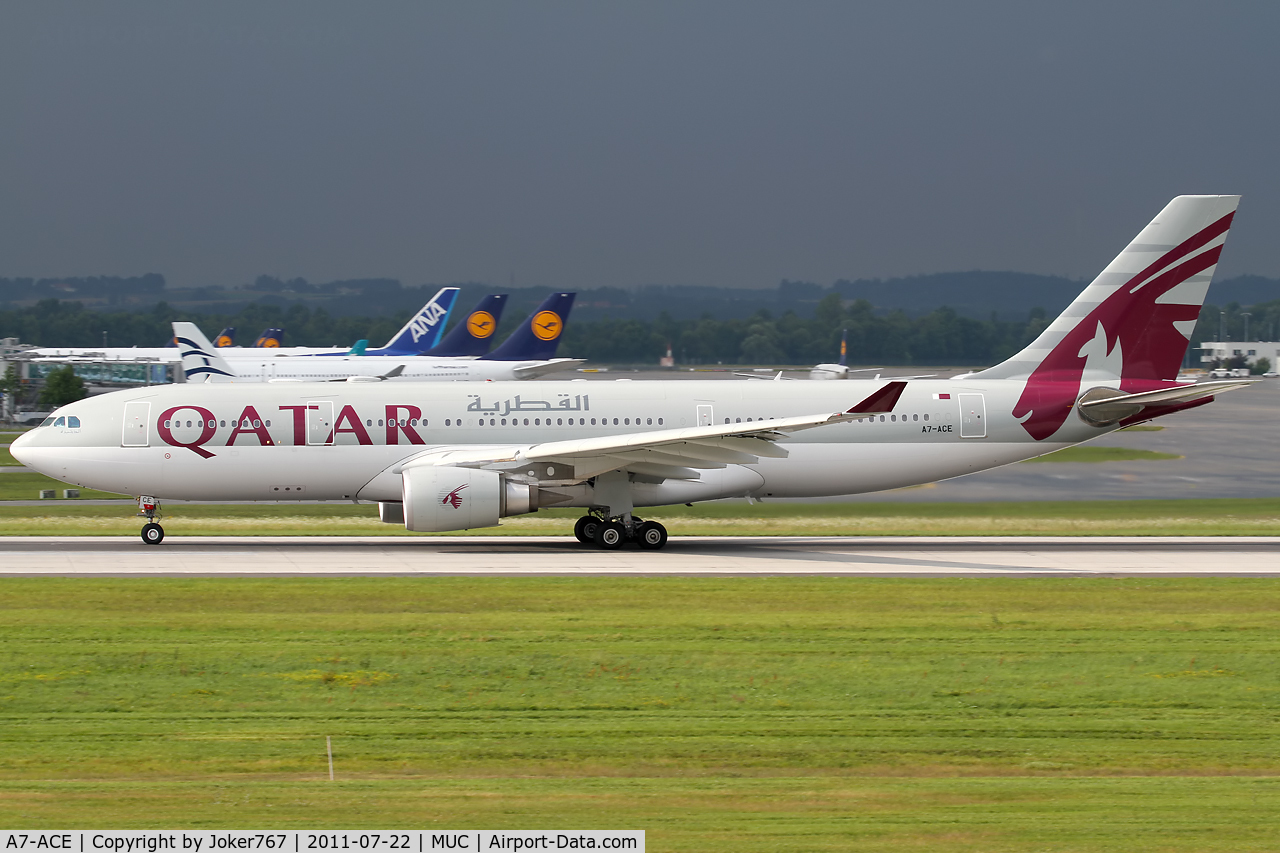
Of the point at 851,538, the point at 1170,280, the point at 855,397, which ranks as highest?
the point at 1170,280

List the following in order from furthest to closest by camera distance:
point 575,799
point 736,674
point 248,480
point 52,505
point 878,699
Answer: point 52,505
point 248,480
point 736,674
point 878,699
point 575,799

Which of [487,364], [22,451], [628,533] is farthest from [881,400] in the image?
[487,364]

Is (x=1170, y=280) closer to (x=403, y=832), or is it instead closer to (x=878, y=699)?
(x=878, y=699)

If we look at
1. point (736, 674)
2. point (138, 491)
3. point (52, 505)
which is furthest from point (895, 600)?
point (52, 505)

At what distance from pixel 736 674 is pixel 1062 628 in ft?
19.4

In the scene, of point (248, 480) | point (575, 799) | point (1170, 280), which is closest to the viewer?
point (575, 799)

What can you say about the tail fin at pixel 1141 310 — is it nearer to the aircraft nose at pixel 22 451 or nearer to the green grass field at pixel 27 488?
the aircraft nose at pixel 22 451

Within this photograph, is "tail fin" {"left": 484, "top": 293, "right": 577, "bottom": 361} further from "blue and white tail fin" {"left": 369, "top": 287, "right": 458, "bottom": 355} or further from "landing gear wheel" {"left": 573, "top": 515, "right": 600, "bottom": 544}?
"landing gear wheel" {"left": 573, "top": 515, "right": 600, "bottom": 544}

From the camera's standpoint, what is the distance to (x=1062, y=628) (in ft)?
62.8

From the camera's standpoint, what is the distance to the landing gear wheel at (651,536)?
30.0 meters

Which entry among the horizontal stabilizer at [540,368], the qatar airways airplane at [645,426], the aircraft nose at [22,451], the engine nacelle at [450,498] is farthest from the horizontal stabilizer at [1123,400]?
the horizontal stabilizer at [540,368]

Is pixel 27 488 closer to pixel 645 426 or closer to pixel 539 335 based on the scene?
pixel 645 426

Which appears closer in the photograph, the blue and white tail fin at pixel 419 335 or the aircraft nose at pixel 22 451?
the aircraft nose at pixel 22 451

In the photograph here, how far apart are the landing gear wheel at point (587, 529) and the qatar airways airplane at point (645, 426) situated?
5cm
